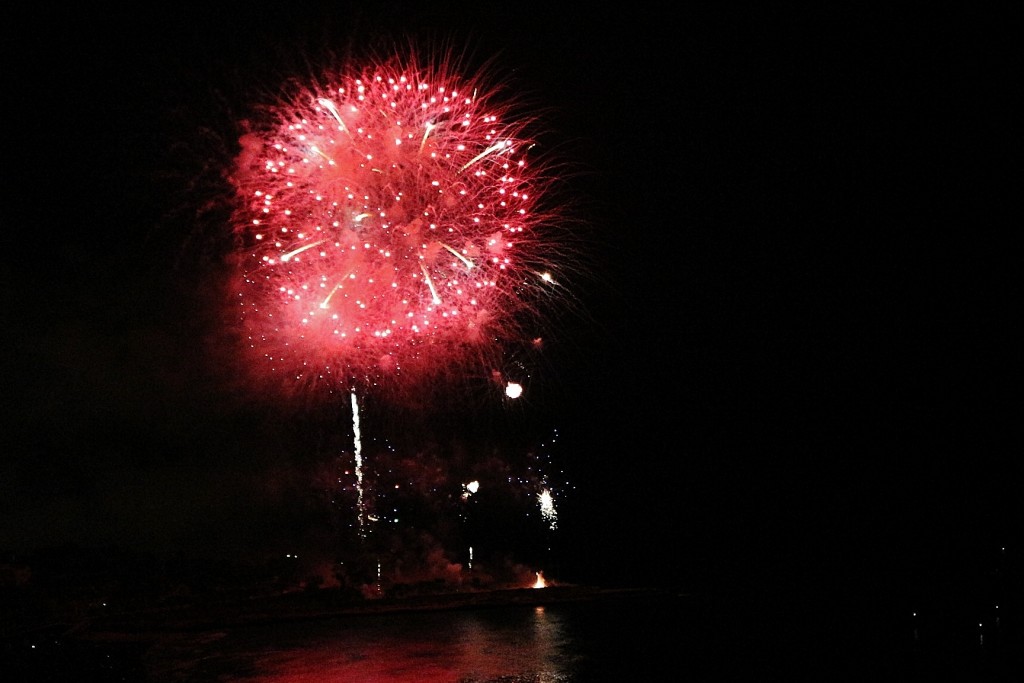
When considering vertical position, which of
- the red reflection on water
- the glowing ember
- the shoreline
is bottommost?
the red reflection on water

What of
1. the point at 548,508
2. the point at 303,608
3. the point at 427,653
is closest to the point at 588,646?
the point at 427,653

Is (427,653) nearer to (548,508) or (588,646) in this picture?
(588,646)

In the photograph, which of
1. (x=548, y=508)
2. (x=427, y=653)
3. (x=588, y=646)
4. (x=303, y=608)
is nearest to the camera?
(x=588, y=646)

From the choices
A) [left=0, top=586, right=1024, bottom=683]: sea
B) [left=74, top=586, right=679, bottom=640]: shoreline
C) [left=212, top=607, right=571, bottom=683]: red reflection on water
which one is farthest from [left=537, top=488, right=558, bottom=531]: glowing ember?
[left=212, top=607, right=571, bottom=683]: red reflection on water

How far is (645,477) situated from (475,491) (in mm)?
4066

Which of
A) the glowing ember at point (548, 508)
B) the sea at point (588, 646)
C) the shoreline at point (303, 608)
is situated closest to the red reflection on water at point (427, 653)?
the sea at point (588, 646)

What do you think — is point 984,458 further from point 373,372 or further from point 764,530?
point 373,372

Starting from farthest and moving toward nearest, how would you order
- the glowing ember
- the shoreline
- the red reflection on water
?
the glowing ember, the shoreline, the red reflection on water

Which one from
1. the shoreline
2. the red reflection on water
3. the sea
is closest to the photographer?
the sea

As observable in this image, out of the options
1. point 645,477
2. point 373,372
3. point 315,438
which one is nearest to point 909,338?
point 645,477

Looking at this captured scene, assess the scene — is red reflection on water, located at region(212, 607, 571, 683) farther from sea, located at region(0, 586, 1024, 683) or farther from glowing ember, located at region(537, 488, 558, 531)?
glowing ember, located at region(537, 488, 558, 531)

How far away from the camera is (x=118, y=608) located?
12.4 meters

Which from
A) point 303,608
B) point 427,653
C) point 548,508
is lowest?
point 427,653

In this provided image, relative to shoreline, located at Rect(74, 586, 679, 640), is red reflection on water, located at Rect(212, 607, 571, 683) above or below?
below
